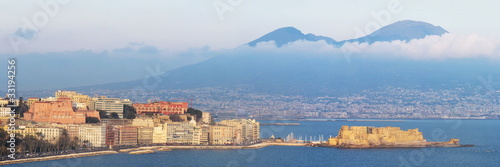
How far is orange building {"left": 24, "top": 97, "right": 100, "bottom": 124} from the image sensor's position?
56.4 m

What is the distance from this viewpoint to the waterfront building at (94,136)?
2024 inches

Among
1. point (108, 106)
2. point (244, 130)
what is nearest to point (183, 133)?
point (244, 130)

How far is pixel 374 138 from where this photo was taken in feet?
194

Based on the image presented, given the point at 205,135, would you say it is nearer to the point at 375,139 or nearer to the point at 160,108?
the point at 160,108

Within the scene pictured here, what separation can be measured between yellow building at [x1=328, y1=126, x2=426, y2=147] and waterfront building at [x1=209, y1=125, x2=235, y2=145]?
7432mm

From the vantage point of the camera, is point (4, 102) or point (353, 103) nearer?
point (4, 102)

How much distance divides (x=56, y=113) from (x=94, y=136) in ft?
21.0

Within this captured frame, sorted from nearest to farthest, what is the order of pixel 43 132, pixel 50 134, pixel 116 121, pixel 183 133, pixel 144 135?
1. pixel 43 132
2. pixel 50 134
3. pixel 144 135
4. pixel 183 133
5. pixel 116 121

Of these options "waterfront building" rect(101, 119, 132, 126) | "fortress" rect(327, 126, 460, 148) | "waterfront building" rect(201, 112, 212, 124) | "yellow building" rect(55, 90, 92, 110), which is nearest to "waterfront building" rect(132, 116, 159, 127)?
"waterfront building" rect(101, 119, 132, 126)

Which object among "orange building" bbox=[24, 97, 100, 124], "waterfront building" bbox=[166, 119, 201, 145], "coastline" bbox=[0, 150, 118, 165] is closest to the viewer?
"coastline" bbox=[0, 150, 118, 165]

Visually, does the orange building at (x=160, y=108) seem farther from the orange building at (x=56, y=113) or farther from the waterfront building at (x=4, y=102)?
the waterfront building at (x=4, y=102)

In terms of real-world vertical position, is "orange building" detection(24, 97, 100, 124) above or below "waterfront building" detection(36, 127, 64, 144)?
above

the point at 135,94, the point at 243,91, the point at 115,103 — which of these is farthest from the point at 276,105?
the point at 115,103

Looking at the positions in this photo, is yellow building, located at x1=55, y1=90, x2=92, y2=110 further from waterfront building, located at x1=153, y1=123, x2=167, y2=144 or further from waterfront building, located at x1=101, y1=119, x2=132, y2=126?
waterfront building, located at x1=153, y1=123, x2=167, y2=144
